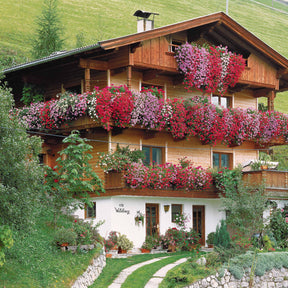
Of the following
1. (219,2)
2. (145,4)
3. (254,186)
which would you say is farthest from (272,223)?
(219,2)

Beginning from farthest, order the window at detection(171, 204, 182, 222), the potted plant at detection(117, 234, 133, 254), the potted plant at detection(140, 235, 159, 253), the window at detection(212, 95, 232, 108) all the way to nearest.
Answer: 1. the window at detection(212, 95, 232, 108)
2. the window at detection(171, 204, 182, 222)
3. the potted plant at detection(140, 235, 159, 253)
4. the potted plant at detection(117, 234, 133, 254)

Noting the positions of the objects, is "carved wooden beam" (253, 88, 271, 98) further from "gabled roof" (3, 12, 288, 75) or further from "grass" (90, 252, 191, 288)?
"grass" (90, 252, 191, 288)

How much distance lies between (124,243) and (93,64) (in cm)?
880

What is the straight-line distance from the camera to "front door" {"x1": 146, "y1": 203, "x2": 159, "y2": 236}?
30508mm

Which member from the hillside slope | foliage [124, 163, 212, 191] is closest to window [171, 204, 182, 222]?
foliage [124, 163, 212, 191]

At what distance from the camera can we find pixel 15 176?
56.3 ft

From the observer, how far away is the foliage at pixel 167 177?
2853cm

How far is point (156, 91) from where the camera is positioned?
3019 cm

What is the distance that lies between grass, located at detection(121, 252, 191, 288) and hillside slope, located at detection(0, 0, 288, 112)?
47165 mm

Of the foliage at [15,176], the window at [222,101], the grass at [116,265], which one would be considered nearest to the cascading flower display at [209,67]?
the window at [222,101]

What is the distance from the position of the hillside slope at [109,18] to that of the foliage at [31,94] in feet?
119

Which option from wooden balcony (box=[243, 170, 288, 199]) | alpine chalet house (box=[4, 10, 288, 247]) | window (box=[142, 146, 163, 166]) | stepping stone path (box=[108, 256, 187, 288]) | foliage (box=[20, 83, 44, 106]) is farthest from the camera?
foliage (box=[20, 83, 44, 106])

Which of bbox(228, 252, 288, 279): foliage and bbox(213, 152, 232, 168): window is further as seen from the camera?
bbox(213, 152, 232, 168): window

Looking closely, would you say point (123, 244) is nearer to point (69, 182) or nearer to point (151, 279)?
point (69, 182)
